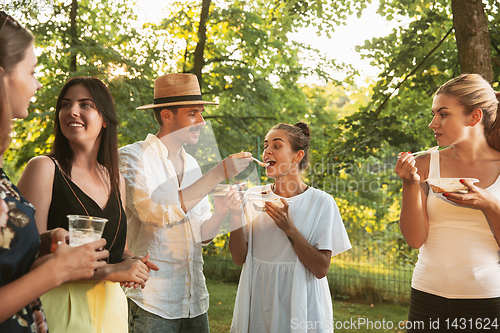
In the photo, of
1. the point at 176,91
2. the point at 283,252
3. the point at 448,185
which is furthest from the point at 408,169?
the point at 176,91

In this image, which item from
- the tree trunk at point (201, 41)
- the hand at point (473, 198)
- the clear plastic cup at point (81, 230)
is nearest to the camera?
the clear plastic cup at point (81, 230)

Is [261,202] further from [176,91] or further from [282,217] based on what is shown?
[176,91]

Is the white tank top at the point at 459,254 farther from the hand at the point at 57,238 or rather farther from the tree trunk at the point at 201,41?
the tree trunk at the point at 201,41

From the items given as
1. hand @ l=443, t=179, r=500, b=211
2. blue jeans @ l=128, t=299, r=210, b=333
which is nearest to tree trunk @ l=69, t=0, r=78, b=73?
blue jeans @ l=128, t=299, r=210, b=333

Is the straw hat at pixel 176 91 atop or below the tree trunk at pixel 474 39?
below

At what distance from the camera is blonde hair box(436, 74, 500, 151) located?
2.42m

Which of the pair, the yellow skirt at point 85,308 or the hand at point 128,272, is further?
the hand at point 128,272

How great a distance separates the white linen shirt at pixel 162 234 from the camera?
2.39 meters

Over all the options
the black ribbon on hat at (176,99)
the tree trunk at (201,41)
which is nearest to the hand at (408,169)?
the black ribbon on hat at (176,99)

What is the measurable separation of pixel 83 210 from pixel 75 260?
0.54 metres

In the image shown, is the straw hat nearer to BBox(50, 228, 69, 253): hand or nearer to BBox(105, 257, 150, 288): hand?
BBox(105, 257, 150, 288): hand

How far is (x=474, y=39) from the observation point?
166 inches

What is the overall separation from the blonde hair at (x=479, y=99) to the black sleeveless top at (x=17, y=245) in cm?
233

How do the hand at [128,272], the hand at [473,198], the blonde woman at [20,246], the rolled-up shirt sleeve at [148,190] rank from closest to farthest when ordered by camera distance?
1. the blonde woman at [20,246]
2. the hand at [128,272]
3. the hand at [473,198]
4. the rolled-up shirt sleeve at [148,190]
